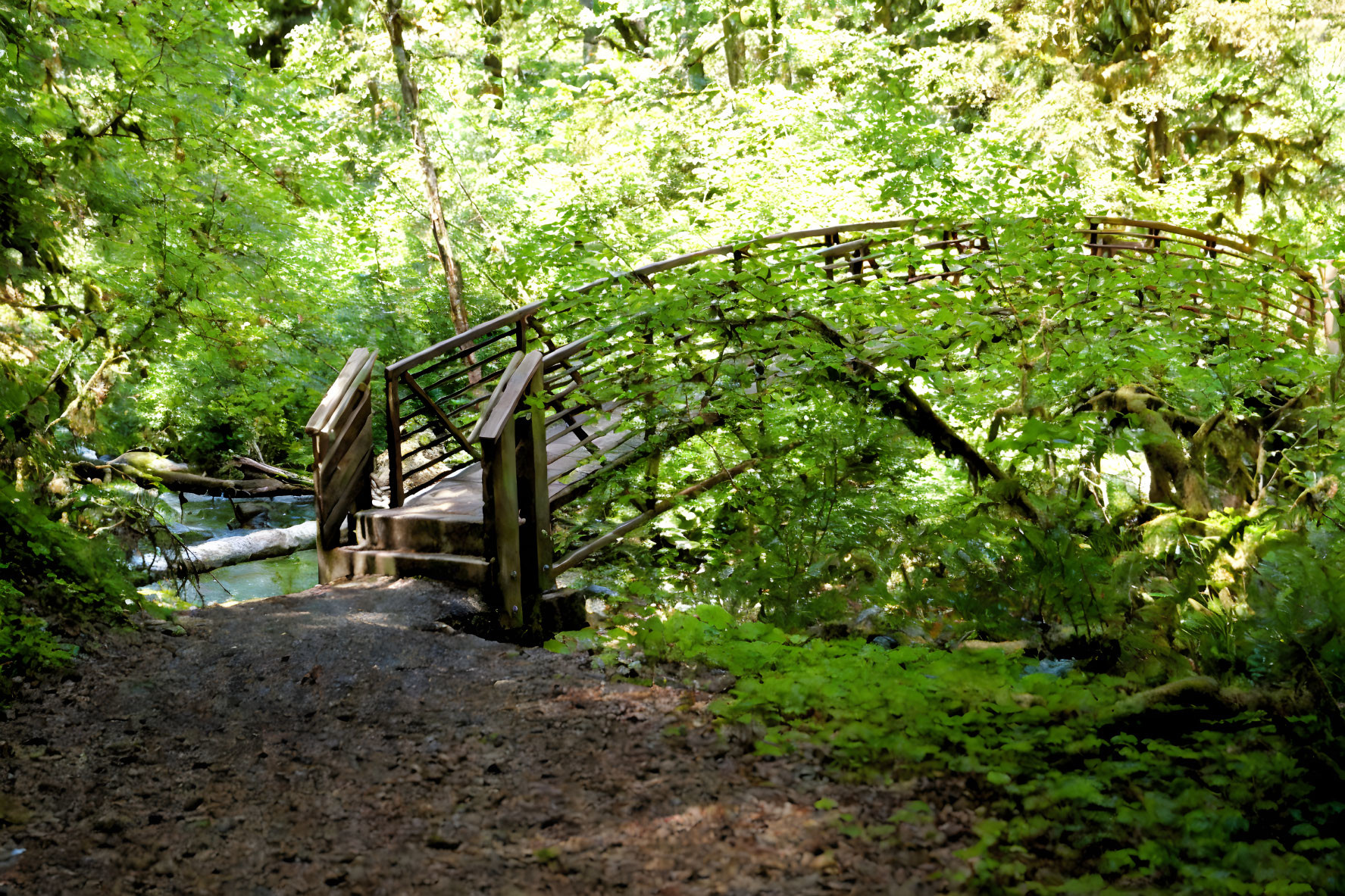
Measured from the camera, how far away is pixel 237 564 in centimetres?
1133

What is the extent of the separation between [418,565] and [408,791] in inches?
138

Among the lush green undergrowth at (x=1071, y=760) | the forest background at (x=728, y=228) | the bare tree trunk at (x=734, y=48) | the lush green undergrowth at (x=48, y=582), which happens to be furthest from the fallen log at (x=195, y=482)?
the bare tree trunk at (x=734, y=48)

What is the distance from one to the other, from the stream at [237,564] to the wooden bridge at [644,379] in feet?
5.10

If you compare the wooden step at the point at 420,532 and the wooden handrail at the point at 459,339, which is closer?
the wooden step at the point at 420,532

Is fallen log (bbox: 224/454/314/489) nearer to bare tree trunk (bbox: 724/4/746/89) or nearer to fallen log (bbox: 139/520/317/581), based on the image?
fallen log (bbox: 139/520/317/581)

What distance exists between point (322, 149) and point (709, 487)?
1080 centimetres

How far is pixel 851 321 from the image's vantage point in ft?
22.9

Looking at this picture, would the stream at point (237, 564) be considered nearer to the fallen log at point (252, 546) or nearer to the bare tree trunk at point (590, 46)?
the fallen log at point (252, 546)

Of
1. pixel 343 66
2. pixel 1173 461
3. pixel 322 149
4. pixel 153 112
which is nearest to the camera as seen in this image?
pixel 153 112

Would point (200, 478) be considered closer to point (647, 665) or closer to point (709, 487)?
point (709, 487)

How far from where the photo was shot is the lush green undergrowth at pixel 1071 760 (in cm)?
251

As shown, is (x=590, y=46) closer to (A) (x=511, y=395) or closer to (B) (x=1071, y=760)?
(A) (x=511, y=395)

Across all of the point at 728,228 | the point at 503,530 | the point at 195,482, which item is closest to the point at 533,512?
the point at 503,530

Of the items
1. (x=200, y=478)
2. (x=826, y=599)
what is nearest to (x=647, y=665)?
(x=826, y=599)
